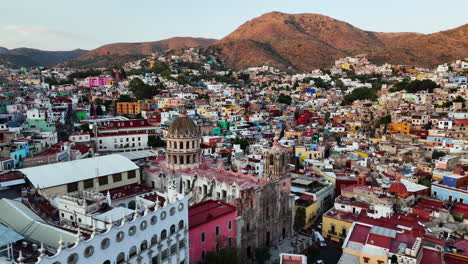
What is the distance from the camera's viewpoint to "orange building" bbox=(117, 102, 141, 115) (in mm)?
96562

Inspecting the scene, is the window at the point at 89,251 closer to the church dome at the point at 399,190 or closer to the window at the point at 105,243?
the window at the point at 105,243

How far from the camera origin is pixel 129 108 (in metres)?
96.6

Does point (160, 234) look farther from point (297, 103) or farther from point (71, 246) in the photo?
point (297, 103)

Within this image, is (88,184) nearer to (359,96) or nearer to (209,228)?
(209,228)

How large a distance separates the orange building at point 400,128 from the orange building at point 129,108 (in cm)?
6147

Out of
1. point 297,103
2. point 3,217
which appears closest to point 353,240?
point 3,217

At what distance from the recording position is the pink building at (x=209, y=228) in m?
29.3

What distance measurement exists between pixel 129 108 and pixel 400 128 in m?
65.3

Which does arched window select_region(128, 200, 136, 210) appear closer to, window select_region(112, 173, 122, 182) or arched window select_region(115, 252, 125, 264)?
window select_region(112, 173, 122, 182)

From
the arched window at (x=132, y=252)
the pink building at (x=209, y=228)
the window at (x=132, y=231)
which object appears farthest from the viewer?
the pink building at (x=209, y=228)

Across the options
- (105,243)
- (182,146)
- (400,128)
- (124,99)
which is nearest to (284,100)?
(400,128)

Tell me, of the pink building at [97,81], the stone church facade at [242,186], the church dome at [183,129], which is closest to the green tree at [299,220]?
the stone church facade at [242,186]

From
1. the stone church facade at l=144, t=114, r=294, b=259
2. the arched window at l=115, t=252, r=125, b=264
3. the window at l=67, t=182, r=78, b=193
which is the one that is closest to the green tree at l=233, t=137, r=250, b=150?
the stone church facade at l=144, t=114, r=294, b=259

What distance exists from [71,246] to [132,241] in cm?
398
